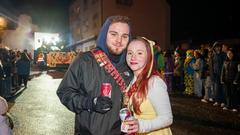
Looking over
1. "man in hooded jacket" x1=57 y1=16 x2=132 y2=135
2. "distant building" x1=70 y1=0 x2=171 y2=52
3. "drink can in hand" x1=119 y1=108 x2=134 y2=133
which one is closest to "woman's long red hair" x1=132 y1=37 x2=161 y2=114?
"man in hooded jacket" x1=57 y1=16 x2=132 y2=135

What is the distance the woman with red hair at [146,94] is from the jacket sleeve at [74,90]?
44 centimetres

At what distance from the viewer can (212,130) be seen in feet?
25.0

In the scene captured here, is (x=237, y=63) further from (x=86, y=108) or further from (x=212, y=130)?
(x=86, y=108)

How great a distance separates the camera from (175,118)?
29.6 feet

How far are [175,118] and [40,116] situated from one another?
13.8 ft

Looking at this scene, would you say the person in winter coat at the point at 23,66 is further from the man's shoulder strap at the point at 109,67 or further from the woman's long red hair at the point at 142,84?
the woman's long red hair at the point at 142,84

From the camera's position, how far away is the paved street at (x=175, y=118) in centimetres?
762

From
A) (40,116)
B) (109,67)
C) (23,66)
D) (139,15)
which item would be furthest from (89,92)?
(139,15)

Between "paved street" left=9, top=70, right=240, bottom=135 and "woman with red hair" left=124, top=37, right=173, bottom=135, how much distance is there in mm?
4799

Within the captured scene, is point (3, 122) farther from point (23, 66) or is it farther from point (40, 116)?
point (23, 66)

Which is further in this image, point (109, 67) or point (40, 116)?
point (40, 116)

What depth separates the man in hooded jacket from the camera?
2770 millimetres

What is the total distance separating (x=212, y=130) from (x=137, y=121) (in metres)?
5.54

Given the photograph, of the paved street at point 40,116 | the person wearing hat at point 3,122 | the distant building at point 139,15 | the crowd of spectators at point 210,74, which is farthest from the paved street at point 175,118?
the distant building at point 139,15
